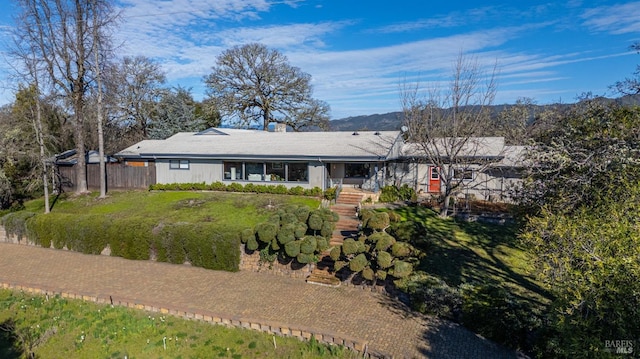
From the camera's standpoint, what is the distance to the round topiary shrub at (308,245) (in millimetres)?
11891

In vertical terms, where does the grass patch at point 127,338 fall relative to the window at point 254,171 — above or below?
below

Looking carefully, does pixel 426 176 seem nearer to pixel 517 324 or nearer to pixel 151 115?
pixel 517 324

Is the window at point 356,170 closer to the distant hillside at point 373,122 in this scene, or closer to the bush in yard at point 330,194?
the bush in yard at point 330,194

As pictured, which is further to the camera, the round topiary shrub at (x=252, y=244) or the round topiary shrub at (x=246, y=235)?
the round topiary shrub at (x=246, y=235)

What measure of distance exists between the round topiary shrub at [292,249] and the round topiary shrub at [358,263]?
1898 mm

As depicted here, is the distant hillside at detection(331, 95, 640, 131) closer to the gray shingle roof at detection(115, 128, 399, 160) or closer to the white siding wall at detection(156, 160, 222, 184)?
the gray shingle roof at detection(115, 128, 399, 160)

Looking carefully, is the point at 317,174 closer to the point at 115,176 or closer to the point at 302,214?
the point at 302,214

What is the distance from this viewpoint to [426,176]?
78.1 feet

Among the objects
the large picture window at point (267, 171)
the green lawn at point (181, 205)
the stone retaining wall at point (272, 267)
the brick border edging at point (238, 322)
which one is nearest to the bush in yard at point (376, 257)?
the stone retaining wall at point (272, 267)

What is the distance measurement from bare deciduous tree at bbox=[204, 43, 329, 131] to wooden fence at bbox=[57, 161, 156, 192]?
55.9ft

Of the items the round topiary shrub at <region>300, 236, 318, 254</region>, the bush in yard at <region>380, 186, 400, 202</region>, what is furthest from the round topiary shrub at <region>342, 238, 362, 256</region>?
the bush in yard at <region>380, 186, 400, 202</region>

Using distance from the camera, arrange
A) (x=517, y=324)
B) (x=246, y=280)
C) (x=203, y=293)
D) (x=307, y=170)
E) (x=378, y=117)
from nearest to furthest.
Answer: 1. (x=517, y=324)
2. (x=203, y=293)
3. (x=246, y=280)
4. (x=307, y=170)
5. (x=378, y=117)

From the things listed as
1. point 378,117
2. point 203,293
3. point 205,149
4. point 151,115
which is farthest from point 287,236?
point 378,117

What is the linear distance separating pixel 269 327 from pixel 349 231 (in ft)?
21.9
